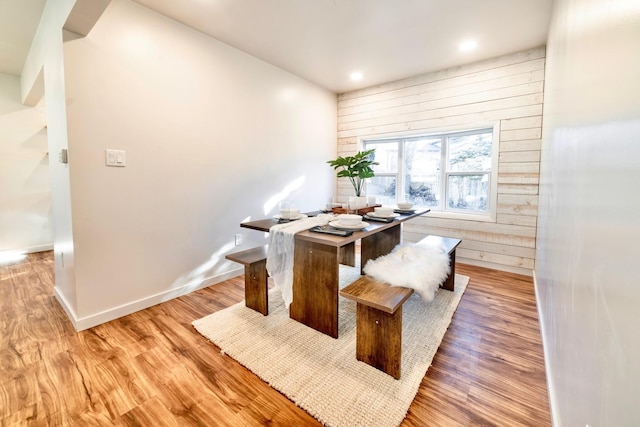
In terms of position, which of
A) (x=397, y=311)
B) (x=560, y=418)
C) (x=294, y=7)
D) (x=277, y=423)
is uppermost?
(x=294, y=7)

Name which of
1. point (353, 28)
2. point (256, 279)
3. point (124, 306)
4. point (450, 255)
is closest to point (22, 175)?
point (124, 306)

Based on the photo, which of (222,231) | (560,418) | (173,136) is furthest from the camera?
(222,231)

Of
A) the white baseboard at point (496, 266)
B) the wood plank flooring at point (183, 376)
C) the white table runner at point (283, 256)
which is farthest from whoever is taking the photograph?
the white baseboard at point (496, 266)

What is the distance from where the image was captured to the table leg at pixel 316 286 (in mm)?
1825

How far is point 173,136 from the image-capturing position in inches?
95.8

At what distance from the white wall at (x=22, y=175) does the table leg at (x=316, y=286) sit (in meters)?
4.61

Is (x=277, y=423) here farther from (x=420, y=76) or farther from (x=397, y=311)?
(x=420, y=76)

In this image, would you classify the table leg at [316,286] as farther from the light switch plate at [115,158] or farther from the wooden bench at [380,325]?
the light switch plate at [115,158]

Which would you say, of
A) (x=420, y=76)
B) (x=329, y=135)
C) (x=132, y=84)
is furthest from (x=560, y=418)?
(x=329, y=135)

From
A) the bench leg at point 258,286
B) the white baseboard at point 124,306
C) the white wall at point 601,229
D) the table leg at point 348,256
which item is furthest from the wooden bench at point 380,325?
the white baseboard at point 124,306

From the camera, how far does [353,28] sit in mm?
2562

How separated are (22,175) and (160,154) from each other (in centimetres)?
337

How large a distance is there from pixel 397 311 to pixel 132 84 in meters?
2.58

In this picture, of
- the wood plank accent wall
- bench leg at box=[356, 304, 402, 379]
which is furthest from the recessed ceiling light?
bench leg at box=[356, 304, 402, 379]
